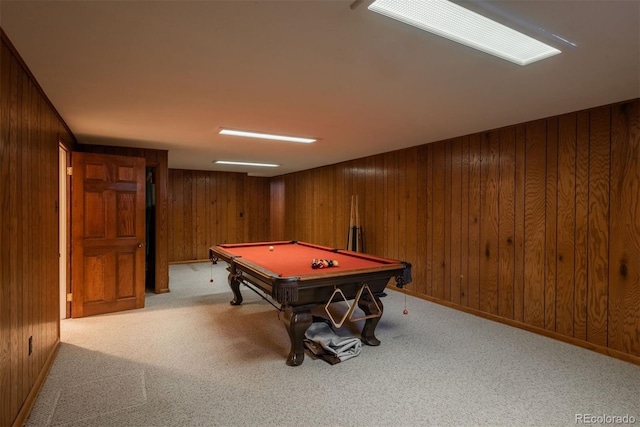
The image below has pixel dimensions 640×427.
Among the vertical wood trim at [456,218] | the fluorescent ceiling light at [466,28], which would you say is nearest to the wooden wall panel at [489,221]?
the vertical wood trim at [456,218]

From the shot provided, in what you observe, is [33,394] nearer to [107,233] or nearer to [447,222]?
[107,233]

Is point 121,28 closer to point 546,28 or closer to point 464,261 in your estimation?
point 546,28

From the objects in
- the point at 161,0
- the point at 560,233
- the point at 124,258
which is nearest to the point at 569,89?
the point at 560,233

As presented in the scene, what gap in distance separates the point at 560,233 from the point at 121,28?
385 centimetres

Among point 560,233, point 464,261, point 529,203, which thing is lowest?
point 464,261

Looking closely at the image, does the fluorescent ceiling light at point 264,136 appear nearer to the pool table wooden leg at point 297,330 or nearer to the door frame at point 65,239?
the door frame at point 65,239

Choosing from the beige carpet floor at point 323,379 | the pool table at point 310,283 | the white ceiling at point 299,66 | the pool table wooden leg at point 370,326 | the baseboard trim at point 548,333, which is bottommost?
the beige carpet floor at point 323,379

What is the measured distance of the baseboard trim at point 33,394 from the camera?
1958mm

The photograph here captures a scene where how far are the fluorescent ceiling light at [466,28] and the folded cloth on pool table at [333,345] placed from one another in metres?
2.43

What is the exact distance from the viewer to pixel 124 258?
4.25 meters

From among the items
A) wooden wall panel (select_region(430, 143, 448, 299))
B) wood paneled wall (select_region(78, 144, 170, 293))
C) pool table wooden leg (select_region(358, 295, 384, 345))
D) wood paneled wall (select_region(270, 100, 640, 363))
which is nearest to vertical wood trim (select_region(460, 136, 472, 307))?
wood paneled wall (select_region(270, 100, 640, 363))

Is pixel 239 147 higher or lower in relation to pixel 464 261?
higher

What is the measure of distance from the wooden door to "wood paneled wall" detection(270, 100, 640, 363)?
3.60 m

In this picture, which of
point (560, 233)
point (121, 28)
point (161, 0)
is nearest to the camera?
point (161, 0)
